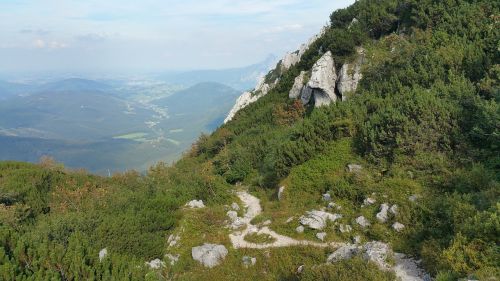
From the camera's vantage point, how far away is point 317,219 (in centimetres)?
1686

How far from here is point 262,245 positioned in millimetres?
16672

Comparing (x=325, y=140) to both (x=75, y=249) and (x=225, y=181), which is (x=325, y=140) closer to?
(x=225, y=181)

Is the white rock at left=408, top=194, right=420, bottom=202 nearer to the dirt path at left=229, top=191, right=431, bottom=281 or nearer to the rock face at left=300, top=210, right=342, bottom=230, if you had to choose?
the rock face at left=300, top=210, right=342, bottom=230

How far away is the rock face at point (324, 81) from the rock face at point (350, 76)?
88cm

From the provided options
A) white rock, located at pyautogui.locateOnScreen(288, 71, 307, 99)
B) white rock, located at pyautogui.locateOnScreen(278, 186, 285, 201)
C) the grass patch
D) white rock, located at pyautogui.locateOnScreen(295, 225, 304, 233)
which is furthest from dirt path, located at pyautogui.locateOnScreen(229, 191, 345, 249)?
white rock, located at pyautogui.locateOnScreen(288, 71, 307, 99)

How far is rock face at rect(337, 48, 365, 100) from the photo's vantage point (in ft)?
114

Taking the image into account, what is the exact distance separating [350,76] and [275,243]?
77.2 ft

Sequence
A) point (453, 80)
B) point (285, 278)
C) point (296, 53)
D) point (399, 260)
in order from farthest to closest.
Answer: point (296, 53) → point (453, 80) → point (285, 278) → point (399, 260)

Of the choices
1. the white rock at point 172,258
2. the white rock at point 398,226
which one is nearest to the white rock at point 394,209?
the white rock at point 398,226

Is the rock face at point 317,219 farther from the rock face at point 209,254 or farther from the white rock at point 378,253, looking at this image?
the rock face at point 209,254

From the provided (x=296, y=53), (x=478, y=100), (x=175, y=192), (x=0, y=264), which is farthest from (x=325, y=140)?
(x=296, y=53)

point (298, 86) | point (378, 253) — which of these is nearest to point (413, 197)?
point (378, 253)

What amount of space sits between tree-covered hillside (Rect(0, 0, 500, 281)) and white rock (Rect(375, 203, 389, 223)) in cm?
26

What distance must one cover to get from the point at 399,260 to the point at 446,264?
2.00 m
